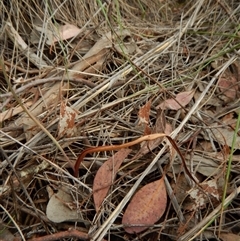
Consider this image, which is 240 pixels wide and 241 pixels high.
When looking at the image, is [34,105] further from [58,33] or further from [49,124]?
[58,33]

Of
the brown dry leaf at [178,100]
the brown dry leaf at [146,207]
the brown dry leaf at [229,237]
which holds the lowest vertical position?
the brown dry leaf at [229,237]

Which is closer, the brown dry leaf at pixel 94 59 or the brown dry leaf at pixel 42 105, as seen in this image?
the brown dry leaf at pixel 42 105

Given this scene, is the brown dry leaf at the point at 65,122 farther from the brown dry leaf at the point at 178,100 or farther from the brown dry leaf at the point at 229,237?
the brown dry leaf at the point at 229,237

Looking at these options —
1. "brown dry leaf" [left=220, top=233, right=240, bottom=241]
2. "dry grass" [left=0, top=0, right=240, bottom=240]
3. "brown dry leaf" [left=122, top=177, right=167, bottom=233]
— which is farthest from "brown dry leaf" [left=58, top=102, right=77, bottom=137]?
"brown dry leaf" [left=220, top=233, right=240, bottom=241]

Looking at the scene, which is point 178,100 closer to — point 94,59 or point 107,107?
point 107,107

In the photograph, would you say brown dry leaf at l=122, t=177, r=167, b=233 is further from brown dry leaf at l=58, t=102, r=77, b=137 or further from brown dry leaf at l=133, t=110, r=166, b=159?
brown dry leaf at l=58, t=102, r=77, b=137

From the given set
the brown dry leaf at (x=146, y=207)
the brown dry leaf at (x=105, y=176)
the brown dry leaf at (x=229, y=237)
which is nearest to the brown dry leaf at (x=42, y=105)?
the brown dry leaf at (x=105, y=176)

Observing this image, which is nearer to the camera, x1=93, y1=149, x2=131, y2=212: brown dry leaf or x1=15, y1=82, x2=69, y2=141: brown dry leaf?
x1=93, y1=149, x2=131, y2=212: brown dry leaf
